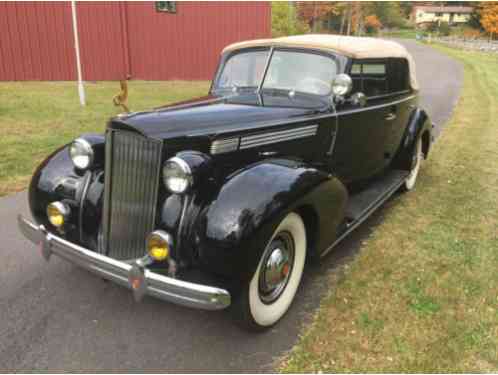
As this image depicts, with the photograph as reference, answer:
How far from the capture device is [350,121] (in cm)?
374

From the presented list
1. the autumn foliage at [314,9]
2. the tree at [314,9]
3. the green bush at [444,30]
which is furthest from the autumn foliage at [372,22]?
the autumn foliage at [314,9]

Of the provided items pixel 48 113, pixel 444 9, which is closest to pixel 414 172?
pixel 48 113

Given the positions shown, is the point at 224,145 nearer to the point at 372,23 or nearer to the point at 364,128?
the point at 364,128

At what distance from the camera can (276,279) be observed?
2699mm

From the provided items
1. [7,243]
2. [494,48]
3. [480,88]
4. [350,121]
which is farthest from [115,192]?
[494,48]

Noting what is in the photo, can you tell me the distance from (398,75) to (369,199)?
1612mm

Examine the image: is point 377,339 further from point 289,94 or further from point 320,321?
point 289,94

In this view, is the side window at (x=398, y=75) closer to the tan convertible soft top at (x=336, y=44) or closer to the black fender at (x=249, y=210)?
the tan convertible soft top at (x=336, y=44)

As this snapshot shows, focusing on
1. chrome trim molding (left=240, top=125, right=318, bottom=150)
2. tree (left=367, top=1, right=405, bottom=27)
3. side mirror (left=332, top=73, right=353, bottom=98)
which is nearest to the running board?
chrome trim molding (left=240, top=125, right=318, bottom=150)

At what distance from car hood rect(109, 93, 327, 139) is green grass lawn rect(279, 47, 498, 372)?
1374mm

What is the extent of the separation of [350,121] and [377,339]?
1926 millimetres

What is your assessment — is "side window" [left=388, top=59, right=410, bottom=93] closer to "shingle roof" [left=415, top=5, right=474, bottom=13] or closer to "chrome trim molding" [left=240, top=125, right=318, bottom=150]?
"chrome trim molding" [left=240, top=125, right=318, bottom=150]

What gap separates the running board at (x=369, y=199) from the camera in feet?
11.4

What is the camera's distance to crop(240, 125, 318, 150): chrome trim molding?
9.26 ft
